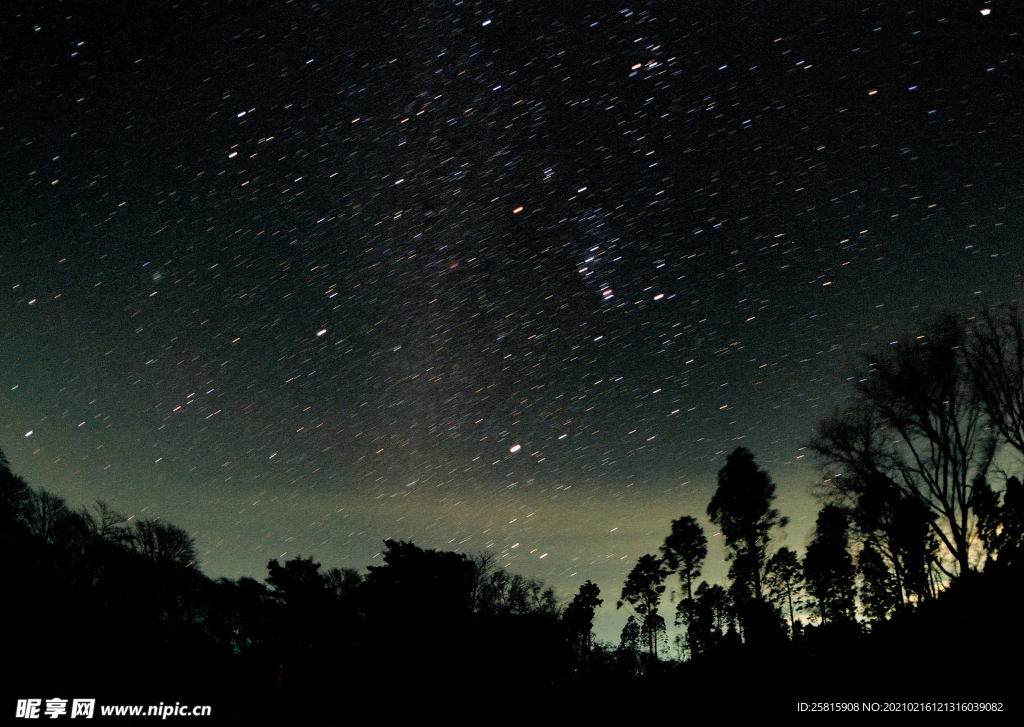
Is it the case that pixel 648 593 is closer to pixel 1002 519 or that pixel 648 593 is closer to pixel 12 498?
pixel 1002 519

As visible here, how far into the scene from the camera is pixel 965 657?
1134cm

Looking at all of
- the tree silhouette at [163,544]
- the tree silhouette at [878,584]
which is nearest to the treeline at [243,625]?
the tree silhouette at [163,544]

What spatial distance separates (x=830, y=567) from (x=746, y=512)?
329 inches

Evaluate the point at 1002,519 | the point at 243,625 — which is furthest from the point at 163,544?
the point at 1002,519

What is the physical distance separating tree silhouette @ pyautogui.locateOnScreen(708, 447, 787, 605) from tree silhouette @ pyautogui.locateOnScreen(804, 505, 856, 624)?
2.80 meters

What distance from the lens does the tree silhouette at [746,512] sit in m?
33.1

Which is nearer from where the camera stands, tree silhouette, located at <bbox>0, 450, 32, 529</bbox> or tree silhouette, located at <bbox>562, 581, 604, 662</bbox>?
tree silhouette, located at <bbox>0, 450, 32, 529</bbox>

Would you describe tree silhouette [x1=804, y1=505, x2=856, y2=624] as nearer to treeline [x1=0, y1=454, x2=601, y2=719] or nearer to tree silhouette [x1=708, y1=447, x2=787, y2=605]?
tree silhouette [x1=708, y1=447, x2=787, y2=605]

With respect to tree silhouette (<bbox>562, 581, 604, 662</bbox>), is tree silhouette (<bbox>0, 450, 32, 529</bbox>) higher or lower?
higher

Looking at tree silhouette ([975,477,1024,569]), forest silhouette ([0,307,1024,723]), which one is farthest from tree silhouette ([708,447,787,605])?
tree silhouette ([975,477,1024,569])

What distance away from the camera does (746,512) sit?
3331 cm

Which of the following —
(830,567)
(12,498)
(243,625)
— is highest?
(12,498)

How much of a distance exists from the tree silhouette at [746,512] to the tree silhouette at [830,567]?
280cm

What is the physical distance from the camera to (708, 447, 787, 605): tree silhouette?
109ft
